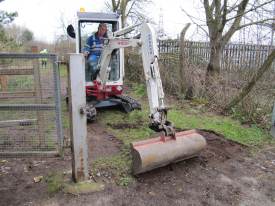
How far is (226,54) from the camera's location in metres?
7.73

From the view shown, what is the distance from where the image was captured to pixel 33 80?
3.71 meters

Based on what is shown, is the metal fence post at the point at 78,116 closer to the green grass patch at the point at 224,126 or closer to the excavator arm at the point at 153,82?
Result: the excavator arm at the point at 153,82

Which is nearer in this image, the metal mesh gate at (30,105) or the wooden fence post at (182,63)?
the metal mesh gate at (30,105)

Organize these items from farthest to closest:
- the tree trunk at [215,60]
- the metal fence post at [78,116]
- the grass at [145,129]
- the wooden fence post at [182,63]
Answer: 1. the tree trunk at [215,60]
2. the wooden fence post at [182,63]
3. the grass at [145,129]
4. the metal fence post at [78,116]

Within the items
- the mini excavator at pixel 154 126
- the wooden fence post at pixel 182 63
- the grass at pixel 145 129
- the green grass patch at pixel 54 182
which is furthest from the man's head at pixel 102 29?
the green grass patch at pixel 54 182

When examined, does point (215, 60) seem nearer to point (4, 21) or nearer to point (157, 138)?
point (157, 138)

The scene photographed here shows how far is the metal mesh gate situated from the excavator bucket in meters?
0.98

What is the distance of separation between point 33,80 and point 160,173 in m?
2.15

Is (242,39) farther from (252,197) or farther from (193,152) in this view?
(252,197)

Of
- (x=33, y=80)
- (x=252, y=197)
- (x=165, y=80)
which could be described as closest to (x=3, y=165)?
(x=33, y=80)

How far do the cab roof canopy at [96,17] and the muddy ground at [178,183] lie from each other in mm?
3295

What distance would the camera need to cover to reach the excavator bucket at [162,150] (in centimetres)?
342

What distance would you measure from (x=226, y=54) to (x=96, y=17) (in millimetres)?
3792

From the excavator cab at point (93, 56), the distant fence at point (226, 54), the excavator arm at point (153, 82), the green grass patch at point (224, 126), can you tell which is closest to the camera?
the excavator arm at point (153, 82)
